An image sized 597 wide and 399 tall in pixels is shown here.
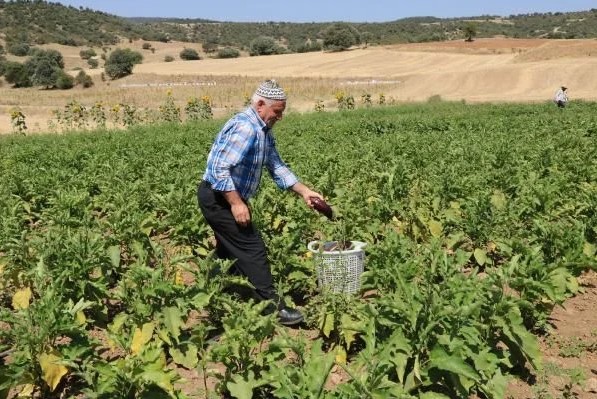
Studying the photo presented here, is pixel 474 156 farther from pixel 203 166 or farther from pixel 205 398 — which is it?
pixel 205 398

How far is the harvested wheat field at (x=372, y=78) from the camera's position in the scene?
32.6m

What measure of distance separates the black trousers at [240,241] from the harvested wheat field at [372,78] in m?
20.6

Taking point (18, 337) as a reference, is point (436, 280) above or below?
below

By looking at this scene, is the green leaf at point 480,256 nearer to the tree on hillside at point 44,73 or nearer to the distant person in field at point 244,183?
the distant person in field at point 244,183

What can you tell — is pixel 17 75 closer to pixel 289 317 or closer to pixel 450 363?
pixel 289 317

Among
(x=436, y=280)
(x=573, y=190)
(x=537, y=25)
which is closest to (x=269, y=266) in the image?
(x=436, y=280)

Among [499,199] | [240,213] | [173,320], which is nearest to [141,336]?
[173,320]

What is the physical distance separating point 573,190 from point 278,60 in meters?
52.9

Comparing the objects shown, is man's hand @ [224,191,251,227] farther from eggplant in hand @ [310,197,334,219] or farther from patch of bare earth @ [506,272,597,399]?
patch of bare earth @ [506,272,597,399]

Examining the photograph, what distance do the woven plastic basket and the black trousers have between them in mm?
391

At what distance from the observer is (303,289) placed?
482 centimetres

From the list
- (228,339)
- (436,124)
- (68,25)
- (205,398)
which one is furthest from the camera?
(68,25)

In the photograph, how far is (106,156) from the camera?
10.1 meters

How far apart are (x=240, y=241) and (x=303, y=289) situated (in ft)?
2.65
